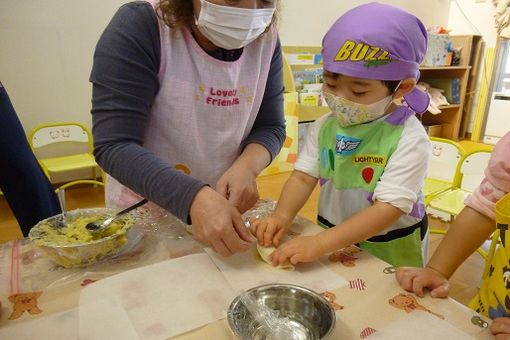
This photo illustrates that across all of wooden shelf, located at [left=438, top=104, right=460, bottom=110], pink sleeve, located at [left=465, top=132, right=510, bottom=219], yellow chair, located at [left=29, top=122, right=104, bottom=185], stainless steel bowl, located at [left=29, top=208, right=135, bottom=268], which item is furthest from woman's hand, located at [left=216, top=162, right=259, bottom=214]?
wooden shelf, located at [left=438, top=104, right=460, bottom=110]

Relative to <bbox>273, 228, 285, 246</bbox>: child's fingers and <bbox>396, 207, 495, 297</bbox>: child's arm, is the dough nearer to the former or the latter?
<bbox>273, 228, 285, 246</bbox>: child's fingers

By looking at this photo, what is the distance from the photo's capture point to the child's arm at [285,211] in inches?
32.4

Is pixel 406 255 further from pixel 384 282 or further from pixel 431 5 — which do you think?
pixel 431 5

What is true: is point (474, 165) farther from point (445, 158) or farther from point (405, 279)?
point (405, 279)

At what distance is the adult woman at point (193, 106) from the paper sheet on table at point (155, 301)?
2.8 inches

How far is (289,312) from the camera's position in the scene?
2.06 feet

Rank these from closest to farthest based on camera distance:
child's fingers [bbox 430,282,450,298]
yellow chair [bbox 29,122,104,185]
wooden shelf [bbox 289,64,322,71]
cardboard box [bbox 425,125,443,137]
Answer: child's fingers [bbox 430,282,450,298]
yellow chair [bbox 29,122,104,185]
wooden shelf [bbox 289,64,322,71]
cardboard box [bbox 425,125,443,137]

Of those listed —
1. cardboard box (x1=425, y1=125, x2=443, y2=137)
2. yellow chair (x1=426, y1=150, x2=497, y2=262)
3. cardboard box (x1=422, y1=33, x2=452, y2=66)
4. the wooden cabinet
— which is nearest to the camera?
yellow chair (x1=426, y1=150, x2=497, y2=262)

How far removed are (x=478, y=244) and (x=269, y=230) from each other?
45cm

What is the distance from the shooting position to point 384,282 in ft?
2.31

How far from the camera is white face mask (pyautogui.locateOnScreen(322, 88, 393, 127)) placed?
88 centimetres

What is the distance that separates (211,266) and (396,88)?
584 mm

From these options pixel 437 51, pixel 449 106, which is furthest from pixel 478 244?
pixel 449 106

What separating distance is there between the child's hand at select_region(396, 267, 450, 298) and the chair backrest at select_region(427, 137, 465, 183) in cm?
157
